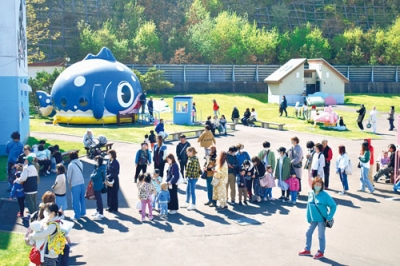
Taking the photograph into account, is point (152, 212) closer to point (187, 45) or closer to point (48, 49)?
point (187, 45)

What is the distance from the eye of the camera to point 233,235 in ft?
42.1

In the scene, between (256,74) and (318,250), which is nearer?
(318,250)

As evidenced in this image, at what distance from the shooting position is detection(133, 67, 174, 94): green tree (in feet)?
162

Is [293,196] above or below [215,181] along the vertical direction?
below

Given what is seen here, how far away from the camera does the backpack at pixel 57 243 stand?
29.4 feet

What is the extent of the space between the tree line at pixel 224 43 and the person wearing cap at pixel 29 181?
4635 cm

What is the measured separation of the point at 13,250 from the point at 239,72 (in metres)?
47.3

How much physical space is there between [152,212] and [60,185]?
280 centimetres

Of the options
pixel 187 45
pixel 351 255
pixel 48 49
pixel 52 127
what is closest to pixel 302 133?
pixel 52 127

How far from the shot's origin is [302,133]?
32.7 meters

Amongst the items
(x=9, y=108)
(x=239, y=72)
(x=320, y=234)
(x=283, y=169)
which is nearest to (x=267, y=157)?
(x=283, y=169)

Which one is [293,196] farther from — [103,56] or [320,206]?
A: [103,56]

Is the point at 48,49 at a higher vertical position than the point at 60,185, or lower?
higher

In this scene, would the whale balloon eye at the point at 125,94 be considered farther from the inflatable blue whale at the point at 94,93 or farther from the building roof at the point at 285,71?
the building roof at the point at 285,71
